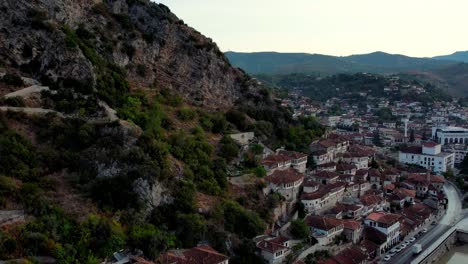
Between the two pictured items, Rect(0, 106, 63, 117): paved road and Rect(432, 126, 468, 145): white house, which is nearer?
Rect(0, 106, 63, 117): paved road

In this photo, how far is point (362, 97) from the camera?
95.6m

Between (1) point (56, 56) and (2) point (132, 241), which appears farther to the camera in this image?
(1) point (56, 56)

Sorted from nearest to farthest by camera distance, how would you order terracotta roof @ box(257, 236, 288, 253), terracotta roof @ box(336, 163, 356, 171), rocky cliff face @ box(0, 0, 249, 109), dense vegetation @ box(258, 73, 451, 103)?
terracotta roof @ box(257, 236, 288, 253), rocky cliff face @ box(0, 0, 249, 109), terracotta roof @ box(336, 163, 356, 171), dense vegetation @ box(258, 73, 451, 103)

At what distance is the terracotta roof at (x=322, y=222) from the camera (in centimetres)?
2839

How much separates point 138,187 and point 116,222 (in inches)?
96.2

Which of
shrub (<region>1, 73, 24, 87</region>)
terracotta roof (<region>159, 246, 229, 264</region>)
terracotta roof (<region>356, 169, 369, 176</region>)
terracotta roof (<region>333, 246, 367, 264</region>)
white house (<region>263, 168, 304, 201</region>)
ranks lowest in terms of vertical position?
terracotta roof (<region>333, 246, 367, 264</region>)

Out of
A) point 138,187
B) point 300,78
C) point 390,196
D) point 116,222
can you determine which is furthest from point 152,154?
point 300,78

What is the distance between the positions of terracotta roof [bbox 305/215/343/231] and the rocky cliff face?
15348 mm

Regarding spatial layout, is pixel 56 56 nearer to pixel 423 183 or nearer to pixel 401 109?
pixel 423 183

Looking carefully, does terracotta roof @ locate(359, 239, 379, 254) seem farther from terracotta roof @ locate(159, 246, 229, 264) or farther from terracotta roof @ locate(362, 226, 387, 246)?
terracotta roof @ locate(159, 246, 229, 264)

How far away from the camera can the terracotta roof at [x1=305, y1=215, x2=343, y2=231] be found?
93.1ft

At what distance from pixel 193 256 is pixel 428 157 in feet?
119

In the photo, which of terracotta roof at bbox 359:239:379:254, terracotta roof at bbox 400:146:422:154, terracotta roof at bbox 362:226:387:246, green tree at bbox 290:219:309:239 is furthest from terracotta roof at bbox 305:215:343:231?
terracotta roof at bbox 400:146:422:154

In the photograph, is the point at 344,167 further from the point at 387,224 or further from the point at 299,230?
the point at 299,230
